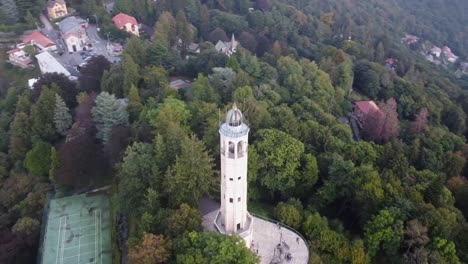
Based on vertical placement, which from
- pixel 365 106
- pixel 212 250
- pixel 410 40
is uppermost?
pixel 212 250

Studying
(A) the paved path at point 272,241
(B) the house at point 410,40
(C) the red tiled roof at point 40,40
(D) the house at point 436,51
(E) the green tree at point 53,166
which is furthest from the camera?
(D) the house at point 436,51

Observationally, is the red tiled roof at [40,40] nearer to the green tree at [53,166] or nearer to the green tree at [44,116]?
the green tree at [44,116]

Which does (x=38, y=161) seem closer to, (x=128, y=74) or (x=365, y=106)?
(x=128, y=74)

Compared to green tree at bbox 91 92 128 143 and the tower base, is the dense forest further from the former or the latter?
the tower base

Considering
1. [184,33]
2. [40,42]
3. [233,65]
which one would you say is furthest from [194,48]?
[40,42]

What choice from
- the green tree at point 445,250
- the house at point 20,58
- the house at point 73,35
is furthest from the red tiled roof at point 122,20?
the green tree at point 445,250

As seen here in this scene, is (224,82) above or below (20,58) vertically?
above

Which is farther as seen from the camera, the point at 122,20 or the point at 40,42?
the point at 122,20
